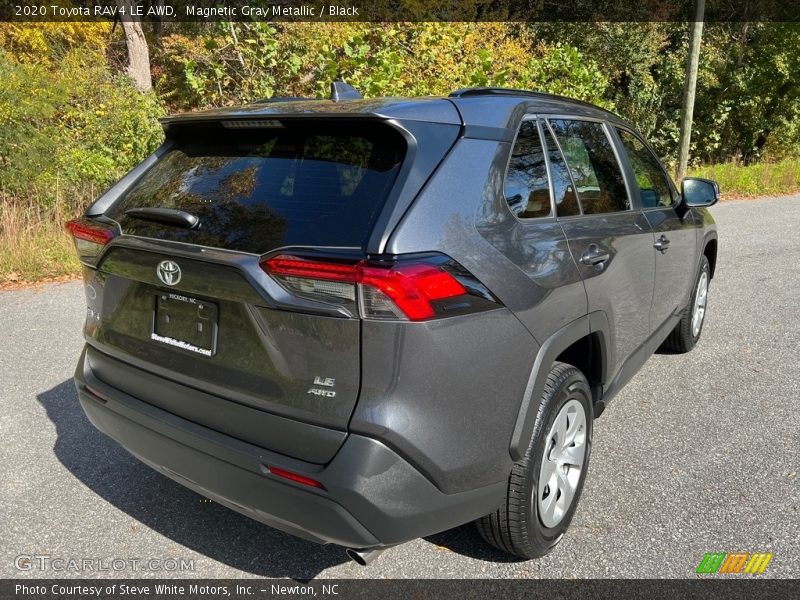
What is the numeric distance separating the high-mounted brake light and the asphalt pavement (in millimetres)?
1256

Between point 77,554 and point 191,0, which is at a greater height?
point 191,0

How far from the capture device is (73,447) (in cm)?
355

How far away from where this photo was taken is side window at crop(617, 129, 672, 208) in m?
3.75

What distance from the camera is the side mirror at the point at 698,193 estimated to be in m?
4.09

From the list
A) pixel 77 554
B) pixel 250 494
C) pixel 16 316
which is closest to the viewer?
pixel 250 494

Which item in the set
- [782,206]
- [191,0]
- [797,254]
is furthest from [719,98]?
[191,0]

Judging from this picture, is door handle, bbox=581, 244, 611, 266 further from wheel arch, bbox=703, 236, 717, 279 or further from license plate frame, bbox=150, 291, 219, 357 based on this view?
wheel arch, bbox=703, 236, 717, 279

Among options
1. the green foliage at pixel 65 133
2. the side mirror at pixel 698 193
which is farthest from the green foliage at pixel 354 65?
the side mirror at pixel 698 193

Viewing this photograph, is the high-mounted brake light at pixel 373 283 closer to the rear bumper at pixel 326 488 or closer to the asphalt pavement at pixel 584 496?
the rear bumper at pixel 326 488

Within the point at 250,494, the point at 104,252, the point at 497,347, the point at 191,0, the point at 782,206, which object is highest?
the point at 191,0

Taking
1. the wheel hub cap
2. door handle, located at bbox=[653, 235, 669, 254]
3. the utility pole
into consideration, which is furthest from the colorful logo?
the utility pole

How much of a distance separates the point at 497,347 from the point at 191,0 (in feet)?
86.8

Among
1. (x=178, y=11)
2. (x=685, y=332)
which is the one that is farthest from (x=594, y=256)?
(x=178, y=11)

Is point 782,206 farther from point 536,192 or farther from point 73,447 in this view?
point 73,447
